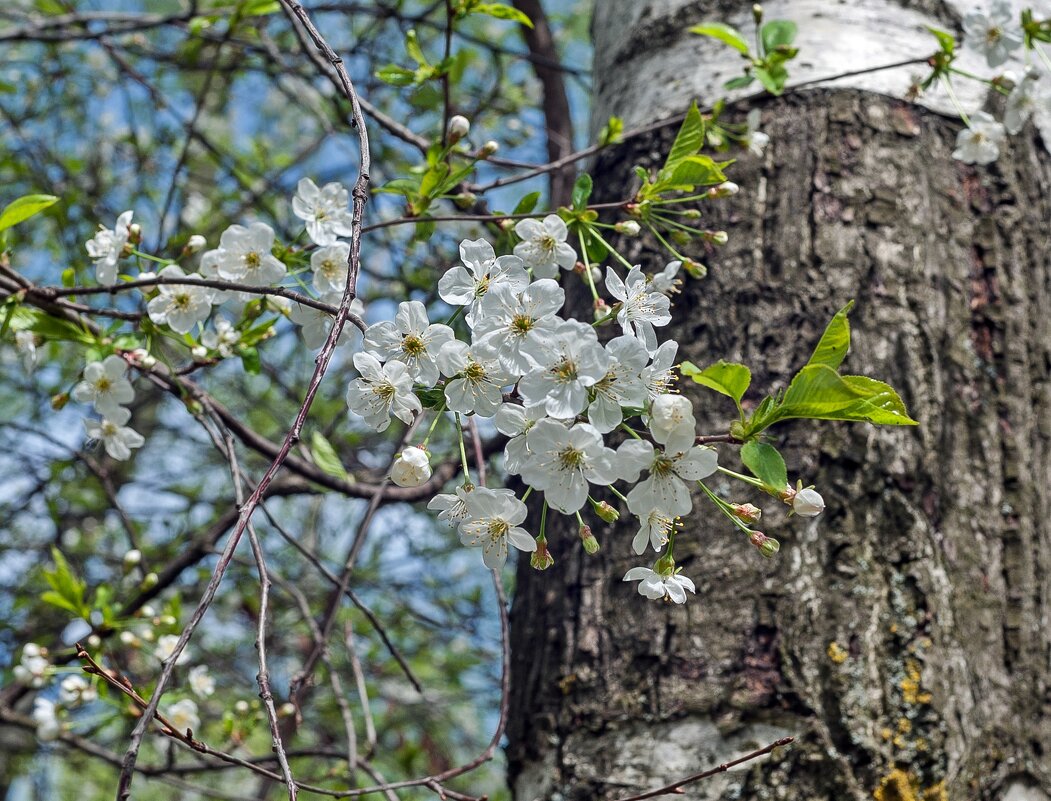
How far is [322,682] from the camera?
11.3 feet

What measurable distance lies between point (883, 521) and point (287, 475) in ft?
4.16

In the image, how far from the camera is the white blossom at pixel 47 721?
186 cm

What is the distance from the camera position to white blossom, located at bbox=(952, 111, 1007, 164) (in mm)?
1456

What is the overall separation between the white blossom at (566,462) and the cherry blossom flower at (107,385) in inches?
29.4

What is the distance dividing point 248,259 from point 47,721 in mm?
1245

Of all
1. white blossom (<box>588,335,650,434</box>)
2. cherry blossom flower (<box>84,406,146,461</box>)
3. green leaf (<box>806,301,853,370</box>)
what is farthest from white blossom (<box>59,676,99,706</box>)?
green leaf (<box>806,301,853,370</box>)

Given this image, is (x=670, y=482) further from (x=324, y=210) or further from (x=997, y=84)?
(x=997, y=84)

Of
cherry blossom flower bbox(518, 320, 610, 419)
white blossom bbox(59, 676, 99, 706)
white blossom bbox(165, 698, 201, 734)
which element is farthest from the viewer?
white blossom bbox(165, 698, 201, 734)

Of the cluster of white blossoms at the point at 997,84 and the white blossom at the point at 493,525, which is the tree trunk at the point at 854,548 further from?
the white blossom at the point at 493,525

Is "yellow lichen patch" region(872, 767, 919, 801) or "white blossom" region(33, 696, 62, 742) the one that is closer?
"yellow lichen patch" region(872, 767, 919, 801)

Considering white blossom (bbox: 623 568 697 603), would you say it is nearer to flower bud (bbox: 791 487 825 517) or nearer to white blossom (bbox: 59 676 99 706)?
flower bud (bbox: 791 487 825 517)

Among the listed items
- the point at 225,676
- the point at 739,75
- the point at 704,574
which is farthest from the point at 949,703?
the point at 225,676

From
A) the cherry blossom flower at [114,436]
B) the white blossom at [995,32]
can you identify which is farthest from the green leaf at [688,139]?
the cherry blossom flower at [114,436]

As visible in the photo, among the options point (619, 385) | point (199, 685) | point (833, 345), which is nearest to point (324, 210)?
point (619, 385)
